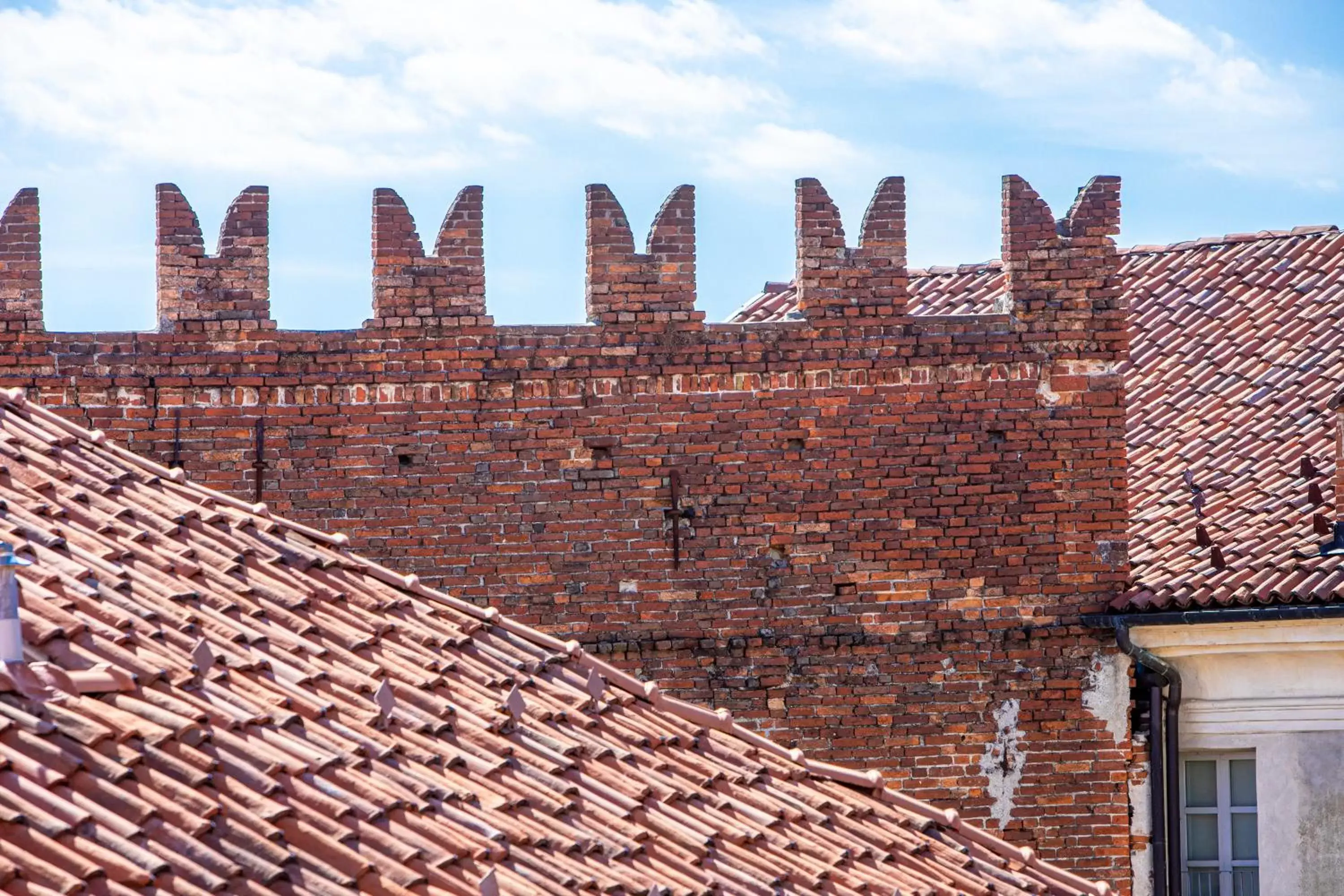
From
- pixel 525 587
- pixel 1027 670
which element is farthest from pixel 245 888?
pixel 1027 670

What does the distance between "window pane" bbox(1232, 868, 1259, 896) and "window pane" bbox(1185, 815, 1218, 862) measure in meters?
0.17

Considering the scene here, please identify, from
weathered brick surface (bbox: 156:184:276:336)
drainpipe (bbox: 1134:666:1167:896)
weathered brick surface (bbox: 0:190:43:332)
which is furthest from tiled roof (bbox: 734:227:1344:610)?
weathered brick surface (bbox: 0:190:43:332)

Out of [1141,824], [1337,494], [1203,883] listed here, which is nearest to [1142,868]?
[1141,824]

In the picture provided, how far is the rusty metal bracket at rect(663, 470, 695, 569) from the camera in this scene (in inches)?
487

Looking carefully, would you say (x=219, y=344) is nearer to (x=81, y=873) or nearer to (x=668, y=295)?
(x=668, y=295)

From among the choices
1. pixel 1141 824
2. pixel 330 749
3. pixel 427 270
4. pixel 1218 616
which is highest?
pixel 427 270

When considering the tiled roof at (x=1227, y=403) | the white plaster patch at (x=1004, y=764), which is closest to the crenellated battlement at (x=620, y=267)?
the tiled roof at (x=1227, y=403)

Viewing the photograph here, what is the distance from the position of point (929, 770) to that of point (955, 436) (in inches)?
84.9

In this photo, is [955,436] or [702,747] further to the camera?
[955,436]

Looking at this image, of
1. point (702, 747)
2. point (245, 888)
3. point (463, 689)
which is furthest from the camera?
point (702, 747)

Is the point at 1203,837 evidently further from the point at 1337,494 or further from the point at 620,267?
the point at 620,267

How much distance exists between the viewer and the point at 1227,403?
47.8 ft

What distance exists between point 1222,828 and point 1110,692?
140 centimetres

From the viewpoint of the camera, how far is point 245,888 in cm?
536
